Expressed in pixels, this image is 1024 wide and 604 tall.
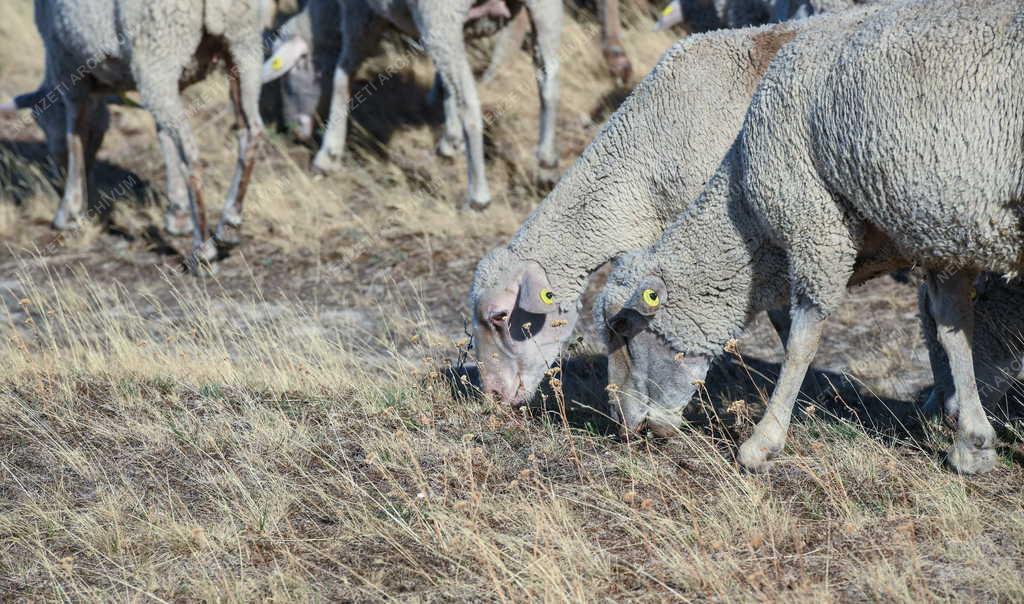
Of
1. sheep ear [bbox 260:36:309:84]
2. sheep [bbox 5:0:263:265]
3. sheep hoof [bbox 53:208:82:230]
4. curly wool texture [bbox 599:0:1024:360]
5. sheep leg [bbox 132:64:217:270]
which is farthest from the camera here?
sheep ear [bbox 260:36:309:84]

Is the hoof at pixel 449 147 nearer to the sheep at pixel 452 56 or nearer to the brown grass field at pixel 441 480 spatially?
the sheep at pixel 452 56

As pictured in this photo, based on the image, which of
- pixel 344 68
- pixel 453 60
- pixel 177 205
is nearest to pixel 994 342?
pixel 453 60

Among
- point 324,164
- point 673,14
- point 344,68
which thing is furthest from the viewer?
point 344,68


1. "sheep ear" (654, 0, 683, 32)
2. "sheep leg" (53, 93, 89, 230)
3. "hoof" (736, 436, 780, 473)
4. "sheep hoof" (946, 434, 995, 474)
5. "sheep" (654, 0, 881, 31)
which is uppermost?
"sheep" (654, 0, 881, 31)

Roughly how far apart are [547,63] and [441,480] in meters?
5.95

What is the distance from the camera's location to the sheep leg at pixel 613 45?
11.6 meters

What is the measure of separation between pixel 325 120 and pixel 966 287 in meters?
8.86

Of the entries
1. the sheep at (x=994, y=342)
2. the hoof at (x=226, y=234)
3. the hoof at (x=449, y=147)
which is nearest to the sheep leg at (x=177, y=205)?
the hoof at (x=226, y=234)

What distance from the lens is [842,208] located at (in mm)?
4281

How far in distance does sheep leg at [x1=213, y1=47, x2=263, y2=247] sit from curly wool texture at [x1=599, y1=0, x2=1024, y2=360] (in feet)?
16.6

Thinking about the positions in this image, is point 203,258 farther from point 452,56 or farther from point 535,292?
point 535,292

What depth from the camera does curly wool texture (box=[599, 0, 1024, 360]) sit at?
3.83 m

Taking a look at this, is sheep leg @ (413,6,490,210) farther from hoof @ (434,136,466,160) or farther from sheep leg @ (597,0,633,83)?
sheep leg @ (597,0,633,83)

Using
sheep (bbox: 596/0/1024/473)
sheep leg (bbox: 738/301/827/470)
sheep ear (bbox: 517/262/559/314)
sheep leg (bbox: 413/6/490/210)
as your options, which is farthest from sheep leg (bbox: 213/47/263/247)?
sheep leg (bbox: 738/301/827/470)
